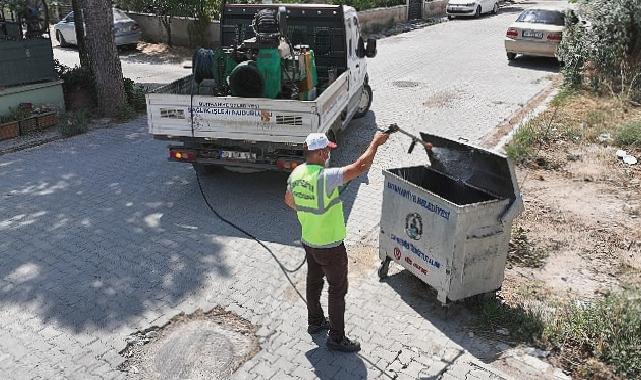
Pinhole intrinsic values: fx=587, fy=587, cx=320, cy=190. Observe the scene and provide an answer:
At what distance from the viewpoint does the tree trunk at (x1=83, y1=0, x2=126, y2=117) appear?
11.1 metres

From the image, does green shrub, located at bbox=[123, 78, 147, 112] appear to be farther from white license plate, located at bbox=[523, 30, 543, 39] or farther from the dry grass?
white license plate, located at bbox=[523, 30, 543, 39]

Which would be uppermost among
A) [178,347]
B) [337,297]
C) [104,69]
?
[104,69]

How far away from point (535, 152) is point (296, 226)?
13.5 feet

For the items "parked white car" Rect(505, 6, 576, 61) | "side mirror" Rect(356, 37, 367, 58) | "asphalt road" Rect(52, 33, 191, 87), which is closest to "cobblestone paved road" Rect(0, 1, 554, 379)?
"side mirror" Rect(356, 37, 367, 58)

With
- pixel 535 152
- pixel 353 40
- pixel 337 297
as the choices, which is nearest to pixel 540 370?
pixel 337 297

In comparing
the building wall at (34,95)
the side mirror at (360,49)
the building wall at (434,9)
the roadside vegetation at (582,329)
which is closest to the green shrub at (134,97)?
the building wall at (34,95)

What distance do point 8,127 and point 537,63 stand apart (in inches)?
532

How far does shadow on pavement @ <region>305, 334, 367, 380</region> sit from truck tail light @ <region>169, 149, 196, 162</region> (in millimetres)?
3632

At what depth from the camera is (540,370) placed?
436cm

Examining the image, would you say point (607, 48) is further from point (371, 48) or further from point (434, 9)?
Answer: point (434, 9)

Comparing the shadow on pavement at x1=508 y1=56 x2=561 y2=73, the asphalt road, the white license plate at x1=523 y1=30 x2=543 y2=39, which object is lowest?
the asphalt road

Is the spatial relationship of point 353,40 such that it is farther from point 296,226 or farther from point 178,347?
point 178,347

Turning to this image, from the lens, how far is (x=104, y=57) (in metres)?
11.3

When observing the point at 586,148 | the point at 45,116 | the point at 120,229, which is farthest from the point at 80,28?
the point at 586,148
